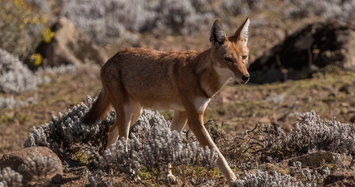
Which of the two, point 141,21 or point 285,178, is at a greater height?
point 141,21

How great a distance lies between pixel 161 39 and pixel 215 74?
1007 cm

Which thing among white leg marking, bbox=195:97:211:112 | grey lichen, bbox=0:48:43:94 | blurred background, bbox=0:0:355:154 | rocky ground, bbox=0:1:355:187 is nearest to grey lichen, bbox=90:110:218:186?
rocky ground, bbox=0:1:355:187

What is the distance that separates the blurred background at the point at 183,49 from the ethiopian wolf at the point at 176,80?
206 cm

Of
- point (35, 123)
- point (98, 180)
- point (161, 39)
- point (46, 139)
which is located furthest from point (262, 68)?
point (98, 180)

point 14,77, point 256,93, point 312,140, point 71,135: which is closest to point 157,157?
point 71,135

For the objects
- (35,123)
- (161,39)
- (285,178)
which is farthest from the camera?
(161,39)

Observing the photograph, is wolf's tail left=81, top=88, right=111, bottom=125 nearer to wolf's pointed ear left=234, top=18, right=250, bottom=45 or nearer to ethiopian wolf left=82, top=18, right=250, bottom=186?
ethiopian wolf left=82, top=18, right=250, bottom=186

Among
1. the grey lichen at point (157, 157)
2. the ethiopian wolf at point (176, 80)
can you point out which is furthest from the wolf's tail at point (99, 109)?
the grey lichen at point (157, 157)

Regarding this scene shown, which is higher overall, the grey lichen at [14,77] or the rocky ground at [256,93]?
the grey lichen at [14,77]

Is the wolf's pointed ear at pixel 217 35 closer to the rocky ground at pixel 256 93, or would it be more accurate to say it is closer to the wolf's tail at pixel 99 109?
the rocky ground at pixel 256 93

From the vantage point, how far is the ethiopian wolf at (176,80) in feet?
13.0

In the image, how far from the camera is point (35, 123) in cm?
727

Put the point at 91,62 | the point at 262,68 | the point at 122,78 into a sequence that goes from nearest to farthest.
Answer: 1. the point at 122,78
2. the point at 262,68
3. the point at 91,62

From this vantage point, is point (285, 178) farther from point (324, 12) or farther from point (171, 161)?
point (324, 12)
